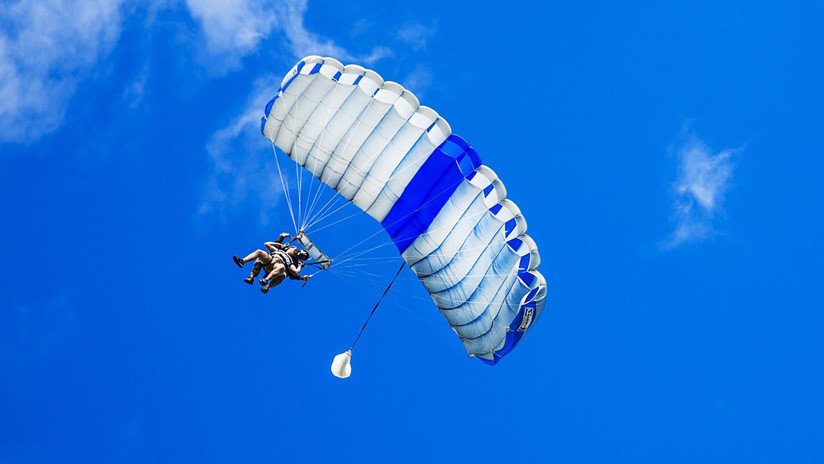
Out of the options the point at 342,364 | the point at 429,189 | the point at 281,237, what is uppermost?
the point at 429,189

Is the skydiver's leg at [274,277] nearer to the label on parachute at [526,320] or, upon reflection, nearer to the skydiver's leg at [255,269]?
the skydiver's leg at [255,269]

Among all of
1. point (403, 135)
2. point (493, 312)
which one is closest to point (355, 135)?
point (403, 135)

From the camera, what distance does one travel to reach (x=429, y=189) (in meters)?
19.9

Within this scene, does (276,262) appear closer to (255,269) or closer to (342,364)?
(255,269)

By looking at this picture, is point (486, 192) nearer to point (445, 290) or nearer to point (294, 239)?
point (445, 290)

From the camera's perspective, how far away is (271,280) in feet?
62.2

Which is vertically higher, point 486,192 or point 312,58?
point 312,58

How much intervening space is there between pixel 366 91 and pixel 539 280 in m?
4.61

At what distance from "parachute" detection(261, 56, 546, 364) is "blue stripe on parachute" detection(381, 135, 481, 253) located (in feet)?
0.06

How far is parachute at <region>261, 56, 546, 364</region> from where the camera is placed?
62.5ft

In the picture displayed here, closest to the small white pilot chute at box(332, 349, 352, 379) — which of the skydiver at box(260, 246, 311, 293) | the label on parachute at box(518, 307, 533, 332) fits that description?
the skydiver at box(260, 246, 311, 293)

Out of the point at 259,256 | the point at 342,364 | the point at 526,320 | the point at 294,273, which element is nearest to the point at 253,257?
the point at 259,256

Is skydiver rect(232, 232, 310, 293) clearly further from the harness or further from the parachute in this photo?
the parachute

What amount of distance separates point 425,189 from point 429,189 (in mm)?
80
